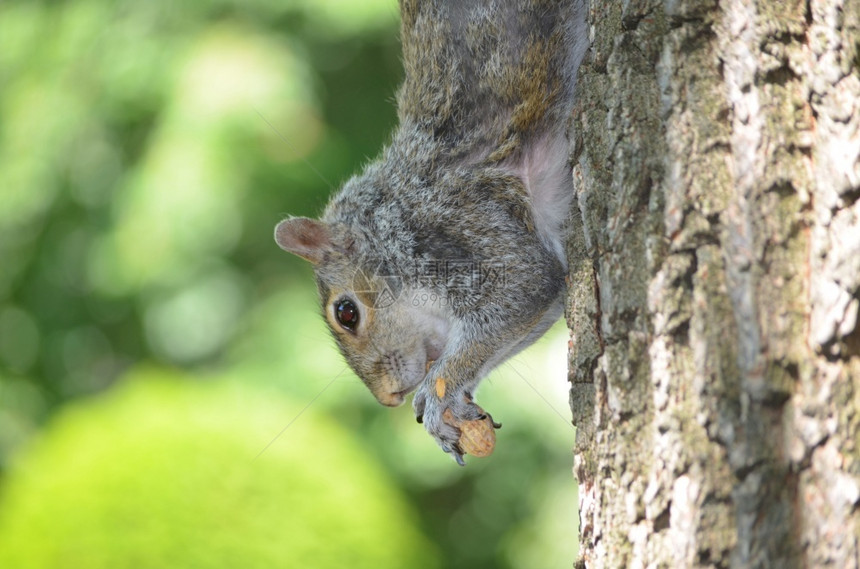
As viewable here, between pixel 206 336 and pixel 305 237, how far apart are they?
6.07 feet

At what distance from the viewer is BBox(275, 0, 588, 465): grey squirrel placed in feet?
5.66

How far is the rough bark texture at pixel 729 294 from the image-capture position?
989 millimetres

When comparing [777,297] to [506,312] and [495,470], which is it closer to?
[506,312]

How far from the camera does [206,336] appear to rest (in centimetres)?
385

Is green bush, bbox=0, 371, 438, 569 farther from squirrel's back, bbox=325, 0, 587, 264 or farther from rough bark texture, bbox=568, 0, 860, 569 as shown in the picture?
rough bark texture, bbox=568, 0, 860, 569

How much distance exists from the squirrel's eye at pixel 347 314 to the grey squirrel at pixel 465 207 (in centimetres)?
3

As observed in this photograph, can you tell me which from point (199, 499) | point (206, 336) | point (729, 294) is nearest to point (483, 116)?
point (729, 294)

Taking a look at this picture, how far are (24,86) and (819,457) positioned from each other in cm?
411

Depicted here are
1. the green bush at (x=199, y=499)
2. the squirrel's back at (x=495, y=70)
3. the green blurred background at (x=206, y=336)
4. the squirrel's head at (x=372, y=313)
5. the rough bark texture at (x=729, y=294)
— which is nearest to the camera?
the rough bark texture at (x=729, y=294)

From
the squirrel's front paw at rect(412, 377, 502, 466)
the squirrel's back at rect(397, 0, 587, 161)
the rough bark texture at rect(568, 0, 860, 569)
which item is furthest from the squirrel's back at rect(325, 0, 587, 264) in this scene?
the rough bark texture at rect(568, 0, 860, 569)

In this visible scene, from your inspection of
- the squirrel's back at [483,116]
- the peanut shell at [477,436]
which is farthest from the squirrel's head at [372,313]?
the peanut shell at [477,436]

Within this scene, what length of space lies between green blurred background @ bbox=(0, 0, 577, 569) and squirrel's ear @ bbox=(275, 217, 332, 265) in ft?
1.39

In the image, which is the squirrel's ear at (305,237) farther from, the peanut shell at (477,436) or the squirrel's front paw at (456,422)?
the peanut shell at (477,436)

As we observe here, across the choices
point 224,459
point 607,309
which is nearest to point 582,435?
point 607,309
